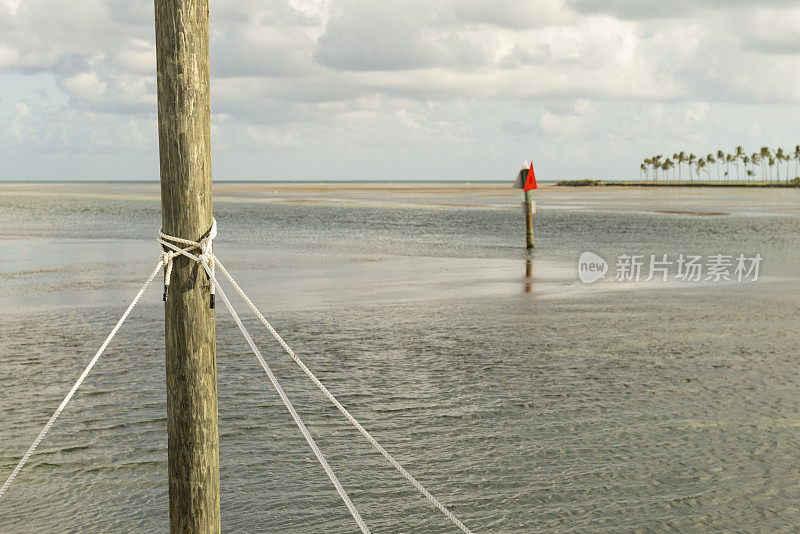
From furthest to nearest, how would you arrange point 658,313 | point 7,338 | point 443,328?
point 658,313 < point 443,328 < point 7,338

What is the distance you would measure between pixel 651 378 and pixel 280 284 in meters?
11.8

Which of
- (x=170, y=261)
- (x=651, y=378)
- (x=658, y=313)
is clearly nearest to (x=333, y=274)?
(x=658, y=313)

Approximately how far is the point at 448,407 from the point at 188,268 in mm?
5165

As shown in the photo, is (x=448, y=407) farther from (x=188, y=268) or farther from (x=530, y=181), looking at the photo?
(x=530, y=181)

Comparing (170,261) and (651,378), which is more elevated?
(170,261)

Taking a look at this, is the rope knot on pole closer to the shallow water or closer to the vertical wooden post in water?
the vertical wooden post in water

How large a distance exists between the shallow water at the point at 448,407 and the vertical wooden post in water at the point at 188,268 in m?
1.50

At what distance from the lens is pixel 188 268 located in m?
4.75

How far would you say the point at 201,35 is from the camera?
4.62 m

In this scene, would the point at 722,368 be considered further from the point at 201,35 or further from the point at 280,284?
the point at 280,284

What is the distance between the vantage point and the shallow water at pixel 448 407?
6.59 m

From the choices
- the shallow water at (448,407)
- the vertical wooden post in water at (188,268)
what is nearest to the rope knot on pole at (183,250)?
the vertical wooden post in water at (188,268)

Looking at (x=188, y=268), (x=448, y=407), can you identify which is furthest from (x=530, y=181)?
(x=188, y=268)

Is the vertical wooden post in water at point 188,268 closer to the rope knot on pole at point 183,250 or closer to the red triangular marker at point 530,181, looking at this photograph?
the rope knot on pole at point 183,250
